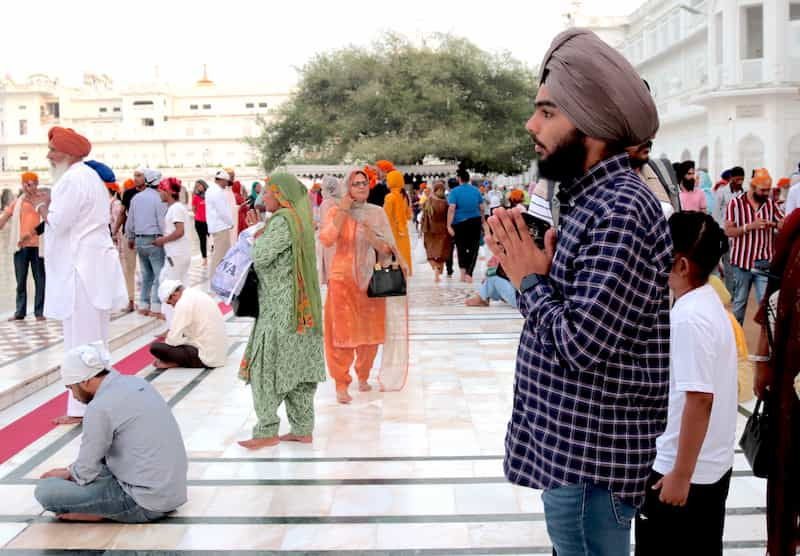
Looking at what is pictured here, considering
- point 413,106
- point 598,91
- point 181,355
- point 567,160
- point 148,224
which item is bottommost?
point 181,355

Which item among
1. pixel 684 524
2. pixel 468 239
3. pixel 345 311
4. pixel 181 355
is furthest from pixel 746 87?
pixel 684 524

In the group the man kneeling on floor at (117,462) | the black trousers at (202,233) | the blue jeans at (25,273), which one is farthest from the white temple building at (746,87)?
the man kneeling on floor at (117,462)

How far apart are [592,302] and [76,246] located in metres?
4.14

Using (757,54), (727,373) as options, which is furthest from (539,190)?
(757,54)

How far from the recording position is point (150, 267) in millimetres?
9219

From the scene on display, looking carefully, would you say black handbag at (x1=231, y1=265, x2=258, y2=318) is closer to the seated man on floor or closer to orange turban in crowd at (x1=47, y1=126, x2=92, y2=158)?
orange turban in crowd at (x1=47, y1=126, x2=92, y2=158)

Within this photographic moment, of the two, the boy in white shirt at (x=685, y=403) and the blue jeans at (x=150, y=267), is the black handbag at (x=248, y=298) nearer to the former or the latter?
the boy in white shirt at (x=685, y=403)

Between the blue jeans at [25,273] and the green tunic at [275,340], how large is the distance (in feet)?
16.1

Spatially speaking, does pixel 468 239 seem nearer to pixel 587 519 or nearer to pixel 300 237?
pixel 300 237

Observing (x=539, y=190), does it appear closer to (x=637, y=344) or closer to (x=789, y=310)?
(x=637, y=344)

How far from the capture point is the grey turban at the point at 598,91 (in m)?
1.62

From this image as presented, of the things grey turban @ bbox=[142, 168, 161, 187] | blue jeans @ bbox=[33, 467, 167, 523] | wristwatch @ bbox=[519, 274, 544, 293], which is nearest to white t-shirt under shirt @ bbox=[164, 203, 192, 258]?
grey turban @ bbox=[142, 168, 161, 187]

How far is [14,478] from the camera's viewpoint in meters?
4.26

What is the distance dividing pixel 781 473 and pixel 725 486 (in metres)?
0.51
